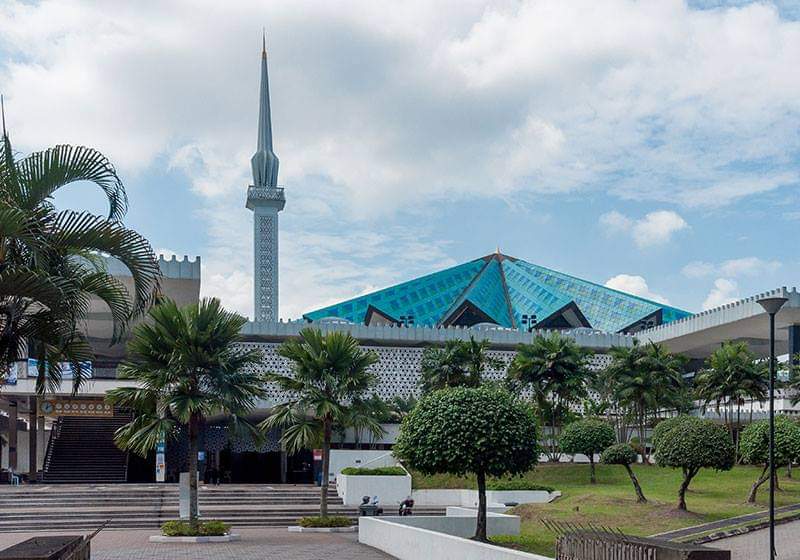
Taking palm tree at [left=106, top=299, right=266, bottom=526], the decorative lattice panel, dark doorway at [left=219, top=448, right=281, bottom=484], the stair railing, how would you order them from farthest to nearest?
dark doorway at [left=219, top=448, right=281, bottom=484]
the decorative lattice panel
the stair railing
palm tree at [left=106, top=299, right=266, bottom=526]

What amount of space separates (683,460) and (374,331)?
25.6 meters

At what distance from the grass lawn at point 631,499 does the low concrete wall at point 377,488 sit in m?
1.48

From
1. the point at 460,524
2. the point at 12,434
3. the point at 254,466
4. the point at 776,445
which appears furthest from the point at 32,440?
the point at 776,445

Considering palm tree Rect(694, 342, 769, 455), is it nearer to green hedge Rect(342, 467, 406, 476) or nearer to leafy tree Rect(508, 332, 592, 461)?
leafy tree Rect(508, 332, 592, 461)

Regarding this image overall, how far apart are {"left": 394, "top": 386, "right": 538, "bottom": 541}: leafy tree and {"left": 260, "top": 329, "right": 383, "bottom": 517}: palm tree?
6132 millimetres

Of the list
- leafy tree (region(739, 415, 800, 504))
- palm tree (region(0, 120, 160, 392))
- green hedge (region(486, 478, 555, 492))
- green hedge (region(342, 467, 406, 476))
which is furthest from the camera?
green hedge (region(342, 467, 406, 476))

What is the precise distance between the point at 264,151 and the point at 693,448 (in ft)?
191

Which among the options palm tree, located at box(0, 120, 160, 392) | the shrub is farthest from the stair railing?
palm tree, located at box(0, 120, 160, 392)

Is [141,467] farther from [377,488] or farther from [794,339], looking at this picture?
[794,339]

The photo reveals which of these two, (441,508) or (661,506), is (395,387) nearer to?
(441,508)

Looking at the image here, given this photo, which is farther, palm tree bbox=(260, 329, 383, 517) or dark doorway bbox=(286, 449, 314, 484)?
dark doorway bbox=(286, 449, 314, 484)

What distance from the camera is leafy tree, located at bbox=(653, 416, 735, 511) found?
2398 cm

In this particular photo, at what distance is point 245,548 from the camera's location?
72.8 feet

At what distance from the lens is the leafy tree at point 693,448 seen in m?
24.0
